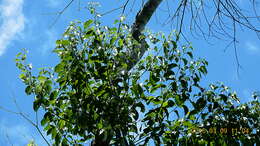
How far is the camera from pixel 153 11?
14.0 ft

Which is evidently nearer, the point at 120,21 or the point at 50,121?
the point at 50,121

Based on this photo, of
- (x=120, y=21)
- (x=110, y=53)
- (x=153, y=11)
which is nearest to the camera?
(x=110, y=53)

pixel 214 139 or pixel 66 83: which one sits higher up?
pixel 66 83

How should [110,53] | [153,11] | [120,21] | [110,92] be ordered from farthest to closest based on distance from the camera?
[153,11] → [120,21] → [110,53] → [110,92]

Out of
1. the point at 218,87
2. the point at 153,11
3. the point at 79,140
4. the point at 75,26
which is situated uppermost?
the point at 153,11

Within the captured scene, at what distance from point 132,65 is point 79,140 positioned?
854 millimetres

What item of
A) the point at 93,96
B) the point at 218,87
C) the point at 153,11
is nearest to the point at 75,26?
the point at 93,96

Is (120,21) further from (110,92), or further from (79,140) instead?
(79,140)
